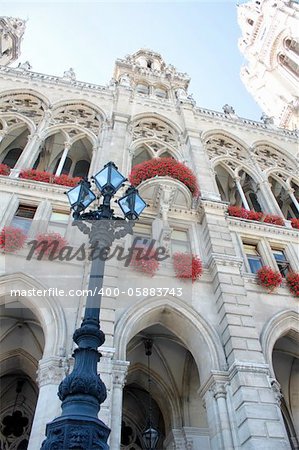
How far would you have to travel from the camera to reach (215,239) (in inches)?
531

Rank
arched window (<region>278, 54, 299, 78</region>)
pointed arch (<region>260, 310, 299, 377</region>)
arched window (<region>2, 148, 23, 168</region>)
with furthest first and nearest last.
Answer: arched window (<region>278, 54, 299, 78</region>)
arched window (<region>2, 148, 23, 168</region>)
pointed arch (<region>260, 310, 299, 377</region>)

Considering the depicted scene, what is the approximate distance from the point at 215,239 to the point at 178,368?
5.46 m

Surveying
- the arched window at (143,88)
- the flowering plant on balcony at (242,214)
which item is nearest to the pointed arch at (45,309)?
the flowering plant on balcony at (242,214)

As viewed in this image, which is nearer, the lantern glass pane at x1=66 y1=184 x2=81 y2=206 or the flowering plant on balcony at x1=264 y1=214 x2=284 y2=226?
the lantern glass pane at x1=66 y1=184 x2=81 y2=206

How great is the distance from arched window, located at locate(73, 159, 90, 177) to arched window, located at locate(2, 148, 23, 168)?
3283 mm

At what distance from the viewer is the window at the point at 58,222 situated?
44.0 feet

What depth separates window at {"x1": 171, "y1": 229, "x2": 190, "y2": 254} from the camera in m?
14.0

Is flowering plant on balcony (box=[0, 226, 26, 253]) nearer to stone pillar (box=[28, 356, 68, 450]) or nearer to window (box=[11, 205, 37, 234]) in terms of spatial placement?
window (box=[11, 205, 37, 234])

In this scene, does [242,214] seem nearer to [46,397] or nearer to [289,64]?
[46,397]

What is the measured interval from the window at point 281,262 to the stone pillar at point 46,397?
9.23 meters

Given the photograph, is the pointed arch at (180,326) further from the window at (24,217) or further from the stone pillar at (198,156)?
the stone pillar at (198,156)

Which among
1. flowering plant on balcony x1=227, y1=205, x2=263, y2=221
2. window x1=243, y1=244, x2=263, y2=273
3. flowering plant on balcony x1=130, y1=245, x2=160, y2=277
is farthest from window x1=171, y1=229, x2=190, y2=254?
window x1=243, y1=244, x2=263, y2=273

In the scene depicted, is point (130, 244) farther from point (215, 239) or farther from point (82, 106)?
point (82, 106)

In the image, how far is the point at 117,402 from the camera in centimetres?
881
